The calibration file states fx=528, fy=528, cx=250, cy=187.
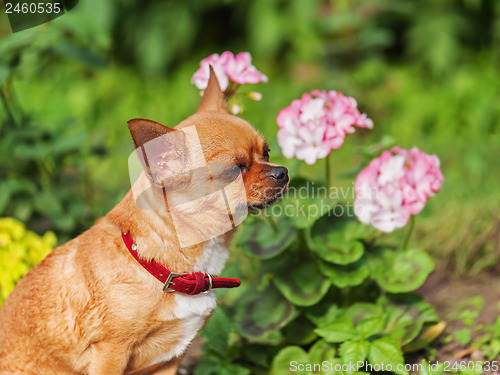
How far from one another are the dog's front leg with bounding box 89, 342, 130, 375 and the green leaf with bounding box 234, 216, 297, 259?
887 millimetres

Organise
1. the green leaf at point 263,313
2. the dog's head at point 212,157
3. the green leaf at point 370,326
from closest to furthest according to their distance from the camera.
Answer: the dog's head at point 212,157 < the green leaf at point 370,326 < the green leaf at point 263,313

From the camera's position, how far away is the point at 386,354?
95.7 inches

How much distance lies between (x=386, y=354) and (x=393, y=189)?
2.53 ft

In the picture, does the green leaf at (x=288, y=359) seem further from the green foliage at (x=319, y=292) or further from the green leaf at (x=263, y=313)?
the green leaf at (x=263, y=313)

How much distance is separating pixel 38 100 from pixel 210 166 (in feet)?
17.6

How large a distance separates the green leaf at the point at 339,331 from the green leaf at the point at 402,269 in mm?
285

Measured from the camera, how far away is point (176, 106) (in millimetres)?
6523

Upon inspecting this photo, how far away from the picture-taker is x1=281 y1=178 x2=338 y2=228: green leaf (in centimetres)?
264

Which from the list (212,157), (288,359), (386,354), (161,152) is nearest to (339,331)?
(386,354)

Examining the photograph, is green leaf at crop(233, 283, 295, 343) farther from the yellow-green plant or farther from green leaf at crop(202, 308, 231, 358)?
the yellow-green plant

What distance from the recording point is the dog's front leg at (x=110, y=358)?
209 centimetres

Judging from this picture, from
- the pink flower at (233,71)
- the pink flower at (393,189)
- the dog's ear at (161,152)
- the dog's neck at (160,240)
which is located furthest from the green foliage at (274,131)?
→ the dog's ear at (161,152)

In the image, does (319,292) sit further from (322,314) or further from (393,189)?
(393,189)

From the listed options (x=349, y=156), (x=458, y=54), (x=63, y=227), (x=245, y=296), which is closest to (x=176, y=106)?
(x=349, y=156)
